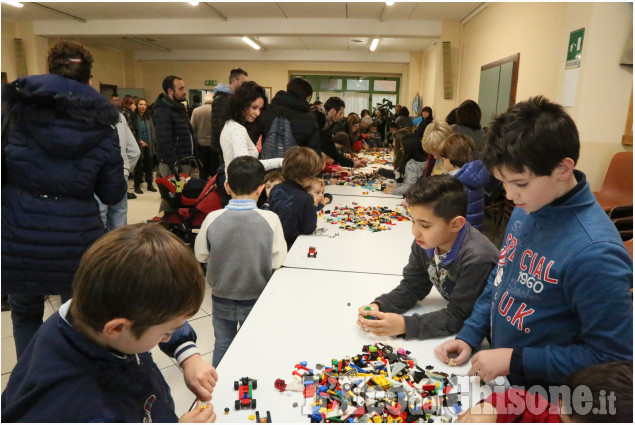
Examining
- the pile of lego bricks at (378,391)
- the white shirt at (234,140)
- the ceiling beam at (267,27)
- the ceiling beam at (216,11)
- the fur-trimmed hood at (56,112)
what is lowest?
the pile of lego bricks at (378,391)

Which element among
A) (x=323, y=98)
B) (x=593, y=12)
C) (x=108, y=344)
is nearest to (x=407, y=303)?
(x=108, y=344)

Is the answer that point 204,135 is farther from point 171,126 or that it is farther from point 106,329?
point 106,329

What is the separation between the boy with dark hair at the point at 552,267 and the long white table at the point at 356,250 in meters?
0.85

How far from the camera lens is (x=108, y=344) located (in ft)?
2.56

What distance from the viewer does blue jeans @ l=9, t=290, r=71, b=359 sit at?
1883mm

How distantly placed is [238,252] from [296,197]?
695mm

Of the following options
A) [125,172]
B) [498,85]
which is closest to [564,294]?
[125,172]

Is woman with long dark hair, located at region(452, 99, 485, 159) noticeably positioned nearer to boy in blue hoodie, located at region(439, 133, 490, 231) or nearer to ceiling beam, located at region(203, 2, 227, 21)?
boy in blue hoodie, located at region(439, 133, 490, 231)

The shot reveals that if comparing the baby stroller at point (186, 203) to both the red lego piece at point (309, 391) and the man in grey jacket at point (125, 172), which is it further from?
the red lego piece at point (309, 391)

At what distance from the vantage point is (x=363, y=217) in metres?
2.89

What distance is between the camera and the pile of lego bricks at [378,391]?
3.29 feet

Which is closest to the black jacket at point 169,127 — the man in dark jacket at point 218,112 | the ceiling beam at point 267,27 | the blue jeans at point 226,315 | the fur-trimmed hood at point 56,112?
the man in dark jacket at point 218,112

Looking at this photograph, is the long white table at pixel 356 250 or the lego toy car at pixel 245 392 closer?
the lego toy car at pixel 245 392

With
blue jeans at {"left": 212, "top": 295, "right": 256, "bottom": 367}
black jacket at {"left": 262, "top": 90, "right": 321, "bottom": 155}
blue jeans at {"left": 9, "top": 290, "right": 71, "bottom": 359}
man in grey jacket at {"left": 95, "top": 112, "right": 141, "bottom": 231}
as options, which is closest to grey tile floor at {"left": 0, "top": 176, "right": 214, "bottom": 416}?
blue jeans at {"left": 9, "top": 290, "right": 71, "bottom": 359}
